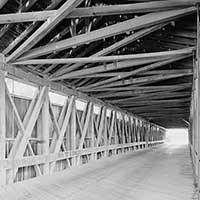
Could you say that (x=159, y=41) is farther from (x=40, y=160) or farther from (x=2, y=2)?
(x=40, y=160)

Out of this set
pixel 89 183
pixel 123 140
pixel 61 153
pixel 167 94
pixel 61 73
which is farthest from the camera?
pixel 123 140

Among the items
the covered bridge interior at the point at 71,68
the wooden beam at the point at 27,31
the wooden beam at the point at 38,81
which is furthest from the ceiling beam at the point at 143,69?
the wooden beam at the point at 27,31

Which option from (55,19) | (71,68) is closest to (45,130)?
(71,68)

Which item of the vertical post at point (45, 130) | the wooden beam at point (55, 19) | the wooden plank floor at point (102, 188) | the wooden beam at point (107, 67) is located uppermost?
the wooden beam at point (55, 19)

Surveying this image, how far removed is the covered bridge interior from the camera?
4836mm

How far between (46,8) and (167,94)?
8184 mm

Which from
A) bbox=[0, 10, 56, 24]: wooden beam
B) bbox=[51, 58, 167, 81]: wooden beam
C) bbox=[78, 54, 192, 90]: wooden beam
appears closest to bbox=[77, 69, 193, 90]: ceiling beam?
bbox=[78, 54, 192, 90]: wooden beam

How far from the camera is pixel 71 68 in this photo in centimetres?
805

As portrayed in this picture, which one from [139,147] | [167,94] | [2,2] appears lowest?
[139,147]

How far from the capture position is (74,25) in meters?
5.78

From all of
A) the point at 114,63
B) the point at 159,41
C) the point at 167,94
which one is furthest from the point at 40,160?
the point at 167,94

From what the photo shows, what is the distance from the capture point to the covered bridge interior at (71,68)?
484 centimetres

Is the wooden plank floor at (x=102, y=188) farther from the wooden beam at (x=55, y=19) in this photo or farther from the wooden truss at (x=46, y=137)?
the wooden beam at (x=55, y=19)

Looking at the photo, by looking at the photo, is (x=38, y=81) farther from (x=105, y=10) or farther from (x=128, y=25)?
(x=105, y=10)
